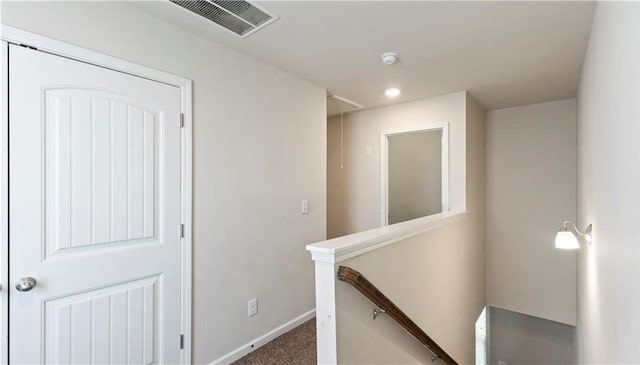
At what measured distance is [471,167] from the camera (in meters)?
3.67

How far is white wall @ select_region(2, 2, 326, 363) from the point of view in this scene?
1699 mm

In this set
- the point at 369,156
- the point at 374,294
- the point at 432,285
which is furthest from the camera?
the point at 369,156

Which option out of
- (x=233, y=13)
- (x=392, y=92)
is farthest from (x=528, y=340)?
(x=233, y=13)

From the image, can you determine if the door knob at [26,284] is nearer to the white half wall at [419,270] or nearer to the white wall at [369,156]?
the white half wall at [419,270]

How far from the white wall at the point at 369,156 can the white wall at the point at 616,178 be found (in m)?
1.48

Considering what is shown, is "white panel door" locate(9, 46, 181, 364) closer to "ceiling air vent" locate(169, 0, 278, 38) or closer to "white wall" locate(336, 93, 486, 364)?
"ceiling air vent" locate(169, 0, 278, 38)

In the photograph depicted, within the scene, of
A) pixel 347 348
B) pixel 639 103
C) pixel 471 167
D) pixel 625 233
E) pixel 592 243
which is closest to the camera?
pixel 639 103

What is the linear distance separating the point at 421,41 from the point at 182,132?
1834mm

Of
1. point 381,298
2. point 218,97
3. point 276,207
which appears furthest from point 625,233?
point 218,97

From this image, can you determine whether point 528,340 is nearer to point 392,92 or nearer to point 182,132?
point 392,92

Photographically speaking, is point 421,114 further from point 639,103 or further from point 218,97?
point 639,103

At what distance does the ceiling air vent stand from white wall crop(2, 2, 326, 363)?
27 cm

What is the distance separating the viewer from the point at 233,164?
90.4 inches

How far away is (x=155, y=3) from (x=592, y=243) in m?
3.36
